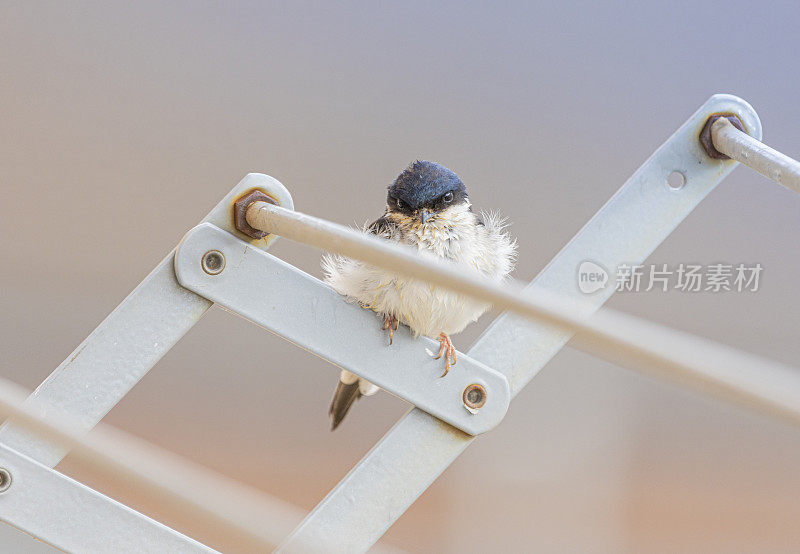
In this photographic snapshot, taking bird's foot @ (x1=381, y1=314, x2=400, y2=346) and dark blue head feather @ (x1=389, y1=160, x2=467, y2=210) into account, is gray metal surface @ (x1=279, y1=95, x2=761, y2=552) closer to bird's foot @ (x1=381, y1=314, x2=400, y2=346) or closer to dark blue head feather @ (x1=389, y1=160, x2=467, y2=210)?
bird's foot @ (x1=381, y1=314, x2=400, y2=346)

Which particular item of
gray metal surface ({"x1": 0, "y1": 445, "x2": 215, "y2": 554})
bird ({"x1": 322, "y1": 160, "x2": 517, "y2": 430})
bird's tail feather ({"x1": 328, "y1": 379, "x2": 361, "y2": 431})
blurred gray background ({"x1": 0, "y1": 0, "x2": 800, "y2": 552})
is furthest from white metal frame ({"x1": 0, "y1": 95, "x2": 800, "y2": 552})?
blurred gray background ({"x1": 0, "y1": 0, "x2": 800, "y2": 552})

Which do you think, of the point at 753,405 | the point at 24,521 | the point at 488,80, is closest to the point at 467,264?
the point at 24,521

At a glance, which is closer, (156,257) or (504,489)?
(504,489)

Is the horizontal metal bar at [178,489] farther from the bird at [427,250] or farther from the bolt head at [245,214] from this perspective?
the bird at [427,250]

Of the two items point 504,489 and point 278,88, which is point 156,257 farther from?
point 504,489

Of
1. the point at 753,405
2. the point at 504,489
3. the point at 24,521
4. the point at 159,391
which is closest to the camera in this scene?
the point at 753,405

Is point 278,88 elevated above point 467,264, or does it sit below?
above

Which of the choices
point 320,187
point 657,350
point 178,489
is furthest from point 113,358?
point 320,187

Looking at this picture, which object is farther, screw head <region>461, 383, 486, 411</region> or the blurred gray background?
the blurred gray background

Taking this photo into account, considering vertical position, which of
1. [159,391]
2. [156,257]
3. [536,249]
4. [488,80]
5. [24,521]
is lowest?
[24,521]
